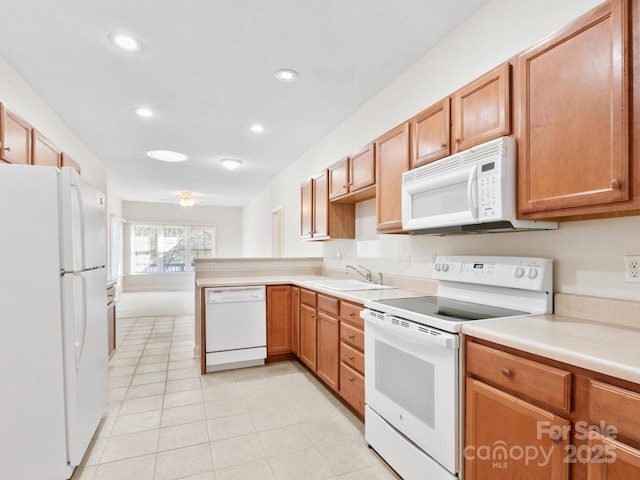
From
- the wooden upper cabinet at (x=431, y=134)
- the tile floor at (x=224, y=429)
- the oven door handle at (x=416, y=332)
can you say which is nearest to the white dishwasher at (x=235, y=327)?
the tile floor at (x=224, y=429)

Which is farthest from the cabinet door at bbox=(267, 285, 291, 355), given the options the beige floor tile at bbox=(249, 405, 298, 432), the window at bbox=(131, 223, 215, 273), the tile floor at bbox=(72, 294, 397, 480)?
the window at bbox=(131, 223, 215, 273)

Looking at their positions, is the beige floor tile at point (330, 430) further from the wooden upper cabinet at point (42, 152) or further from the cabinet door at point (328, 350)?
the wooden upper cabinet at point (42, 152)

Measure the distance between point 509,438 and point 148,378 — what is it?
3213mm

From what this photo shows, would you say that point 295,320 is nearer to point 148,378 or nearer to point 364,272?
point 364,272

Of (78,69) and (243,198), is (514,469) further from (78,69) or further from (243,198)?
(243,198)

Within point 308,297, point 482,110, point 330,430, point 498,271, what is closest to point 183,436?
point 330,430

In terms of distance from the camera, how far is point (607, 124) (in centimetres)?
123

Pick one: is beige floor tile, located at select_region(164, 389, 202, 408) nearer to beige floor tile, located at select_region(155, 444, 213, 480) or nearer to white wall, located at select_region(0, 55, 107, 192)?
beige floor tile, located at select_region(155, 444, 213, 480)

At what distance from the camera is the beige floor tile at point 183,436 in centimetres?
216

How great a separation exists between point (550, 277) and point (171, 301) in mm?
8029

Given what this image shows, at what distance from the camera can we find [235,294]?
3.46 meters

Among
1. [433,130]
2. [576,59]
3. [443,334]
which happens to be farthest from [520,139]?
[443,334]

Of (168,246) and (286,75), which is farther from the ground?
(286,75)

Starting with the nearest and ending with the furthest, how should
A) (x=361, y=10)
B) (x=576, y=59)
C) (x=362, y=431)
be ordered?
(x=576, y=59) → (x=361, y=10) → (x=362, y=431)
